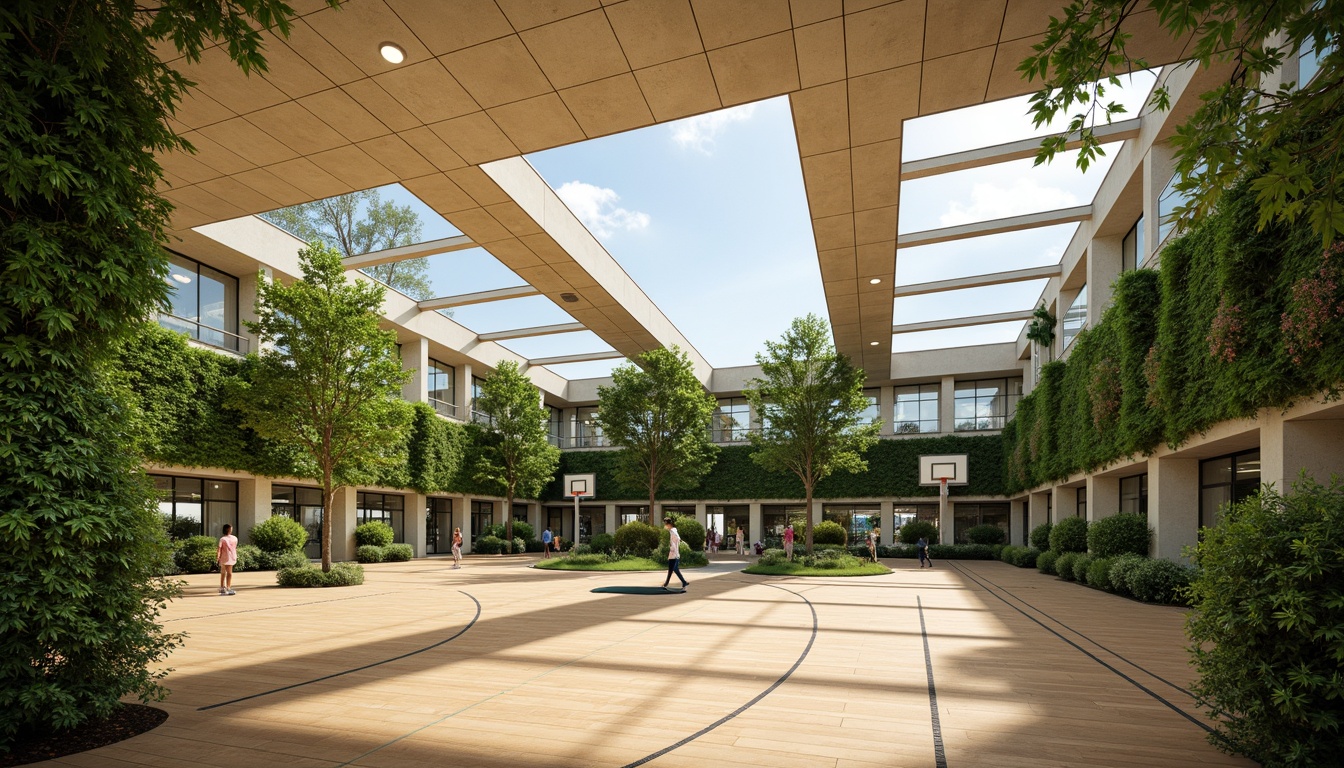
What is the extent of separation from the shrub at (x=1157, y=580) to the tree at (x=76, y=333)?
49.9 feet

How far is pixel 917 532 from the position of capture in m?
35.0

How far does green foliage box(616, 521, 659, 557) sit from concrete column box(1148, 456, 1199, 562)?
49.6ft

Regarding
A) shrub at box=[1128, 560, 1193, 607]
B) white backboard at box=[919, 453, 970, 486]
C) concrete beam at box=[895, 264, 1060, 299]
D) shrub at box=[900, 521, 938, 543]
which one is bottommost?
shrub at box=[900, 521, 938, 543]

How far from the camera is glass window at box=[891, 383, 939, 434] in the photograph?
123ft

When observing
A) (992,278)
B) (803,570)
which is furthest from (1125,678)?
(992,278)

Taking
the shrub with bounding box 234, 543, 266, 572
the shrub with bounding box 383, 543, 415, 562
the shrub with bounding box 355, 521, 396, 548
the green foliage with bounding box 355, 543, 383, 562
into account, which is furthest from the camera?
the shrub with bounding box 383, 543, 415, 562

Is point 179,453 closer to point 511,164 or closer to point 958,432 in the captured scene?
point 511,164

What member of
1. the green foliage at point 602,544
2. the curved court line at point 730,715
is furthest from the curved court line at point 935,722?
the green foliage at point 602,544

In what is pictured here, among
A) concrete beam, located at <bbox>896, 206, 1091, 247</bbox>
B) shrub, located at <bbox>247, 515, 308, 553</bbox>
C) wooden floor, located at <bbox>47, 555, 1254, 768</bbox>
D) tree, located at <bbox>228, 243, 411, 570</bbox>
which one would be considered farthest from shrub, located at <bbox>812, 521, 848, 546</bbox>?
shrub, located at <bbox>247, 515, 308, 553</bbox>

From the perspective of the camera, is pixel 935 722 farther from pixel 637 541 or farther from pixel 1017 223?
pixel 637 541

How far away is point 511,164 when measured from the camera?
49.2 feet

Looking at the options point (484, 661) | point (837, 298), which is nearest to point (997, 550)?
point (837, 298)

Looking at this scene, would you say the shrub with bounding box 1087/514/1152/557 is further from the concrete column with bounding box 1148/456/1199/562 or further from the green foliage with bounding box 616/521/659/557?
the green foliage with bounding box 616/521/659/557

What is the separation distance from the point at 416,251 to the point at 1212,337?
18.8m
